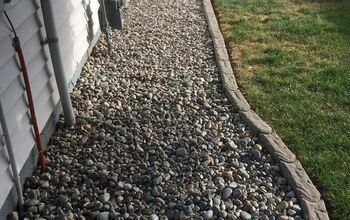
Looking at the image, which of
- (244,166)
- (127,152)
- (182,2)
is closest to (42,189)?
(127,152)

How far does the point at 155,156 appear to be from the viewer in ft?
11.1

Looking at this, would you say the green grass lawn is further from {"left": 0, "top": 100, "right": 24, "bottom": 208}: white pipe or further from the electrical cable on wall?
{"left": 0, "top": 100, "right": 24, "bottom": 208}: white pipe

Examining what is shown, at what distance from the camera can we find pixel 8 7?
2.88m

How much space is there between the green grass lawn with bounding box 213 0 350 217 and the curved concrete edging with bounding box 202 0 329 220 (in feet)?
0.25

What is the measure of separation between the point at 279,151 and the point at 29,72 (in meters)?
1.85

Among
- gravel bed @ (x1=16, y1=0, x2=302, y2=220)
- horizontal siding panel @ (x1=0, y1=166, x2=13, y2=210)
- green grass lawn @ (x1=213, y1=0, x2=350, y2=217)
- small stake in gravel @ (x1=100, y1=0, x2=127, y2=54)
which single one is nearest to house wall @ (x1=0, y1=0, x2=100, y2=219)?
horizontal siding panel @ (x1=0, y1=166, x2=13, y2=210)

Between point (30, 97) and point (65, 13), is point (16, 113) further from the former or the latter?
point (65, 13)

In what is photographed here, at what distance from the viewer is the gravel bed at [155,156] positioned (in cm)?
291

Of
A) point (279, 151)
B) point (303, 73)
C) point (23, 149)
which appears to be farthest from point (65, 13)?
point (303, 73)

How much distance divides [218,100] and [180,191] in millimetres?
1415

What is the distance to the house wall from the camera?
2801 mm

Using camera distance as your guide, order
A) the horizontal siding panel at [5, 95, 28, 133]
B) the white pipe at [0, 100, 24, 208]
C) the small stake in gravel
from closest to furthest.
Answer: the white pipe at [0, 100, 24, 208]
the horizontal siding panel at [5, 95, 28, 133]
the small stake in gravel

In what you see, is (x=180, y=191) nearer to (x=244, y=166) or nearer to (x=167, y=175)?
(x=167, y=175)

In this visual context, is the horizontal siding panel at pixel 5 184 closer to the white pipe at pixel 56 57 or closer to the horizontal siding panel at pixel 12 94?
the horizontal siding panel at pixel 12 94
